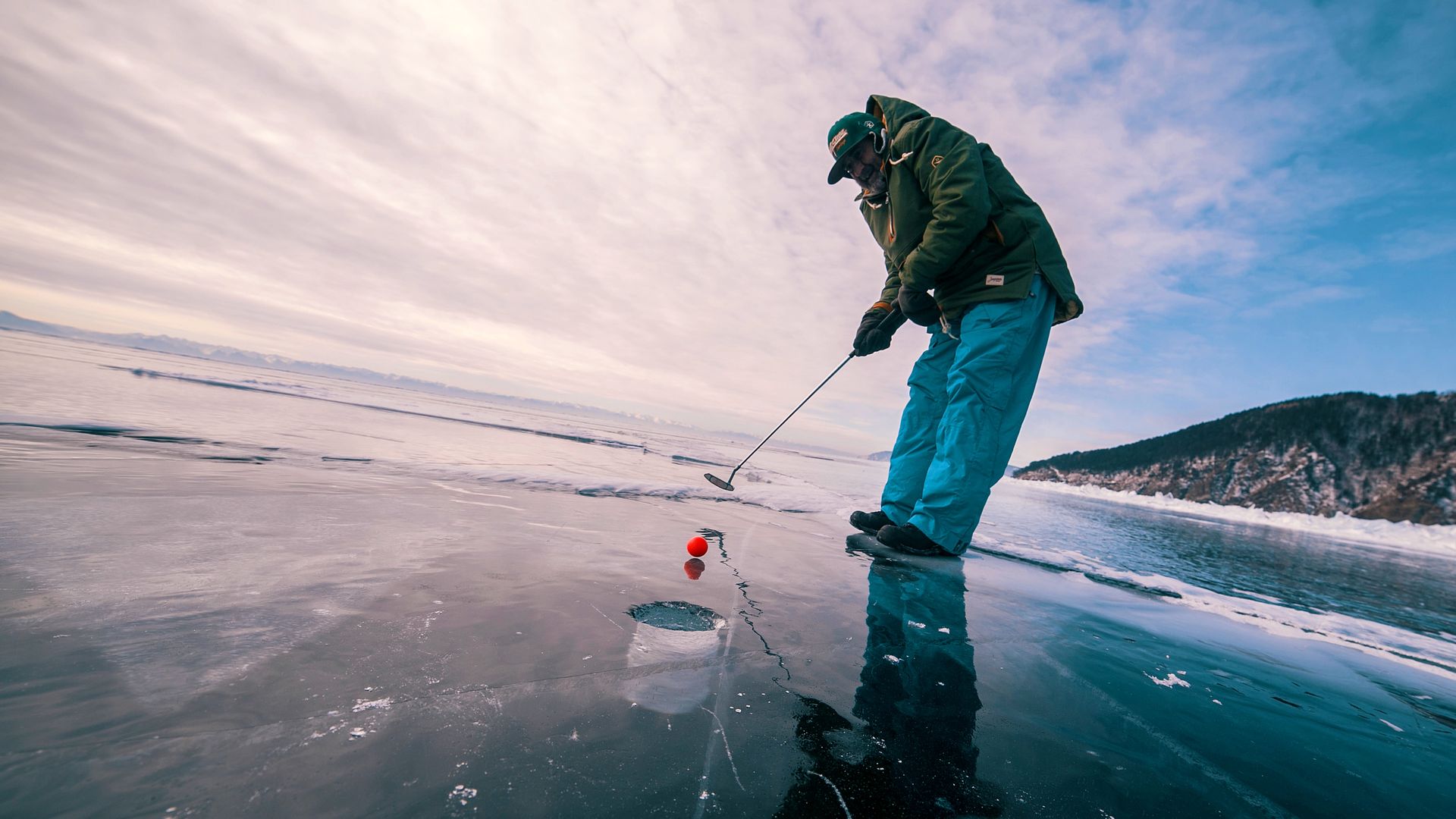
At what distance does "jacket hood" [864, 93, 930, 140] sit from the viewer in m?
3.30

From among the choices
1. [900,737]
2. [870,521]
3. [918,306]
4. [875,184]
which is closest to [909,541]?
[870,521]

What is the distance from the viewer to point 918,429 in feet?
12.3


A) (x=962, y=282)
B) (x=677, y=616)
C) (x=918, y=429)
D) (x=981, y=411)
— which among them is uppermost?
(x=962, y=282)

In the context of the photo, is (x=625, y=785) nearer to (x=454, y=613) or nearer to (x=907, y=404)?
(x=454, y=613)

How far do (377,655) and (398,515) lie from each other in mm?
1598

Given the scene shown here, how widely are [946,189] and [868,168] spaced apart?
716 millimetres

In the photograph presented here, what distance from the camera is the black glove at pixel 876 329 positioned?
419 centimetres

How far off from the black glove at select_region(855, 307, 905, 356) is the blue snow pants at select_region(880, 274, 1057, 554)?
2.74 ft

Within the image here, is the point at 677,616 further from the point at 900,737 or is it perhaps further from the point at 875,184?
the point at 875,184

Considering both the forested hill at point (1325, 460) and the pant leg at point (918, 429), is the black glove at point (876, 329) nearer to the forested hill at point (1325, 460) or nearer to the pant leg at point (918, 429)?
the pant leg at point (918, 429)

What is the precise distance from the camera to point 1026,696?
135 centimetres

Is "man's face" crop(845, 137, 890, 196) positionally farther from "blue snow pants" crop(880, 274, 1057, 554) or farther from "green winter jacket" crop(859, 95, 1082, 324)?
"blue snow pants" crop(880, 274, 1057, 554)

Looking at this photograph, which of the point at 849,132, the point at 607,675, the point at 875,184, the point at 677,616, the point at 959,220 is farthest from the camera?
the point at 875,184

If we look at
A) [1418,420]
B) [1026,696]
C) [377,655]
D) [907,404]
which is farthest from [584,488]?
[1418,420]
